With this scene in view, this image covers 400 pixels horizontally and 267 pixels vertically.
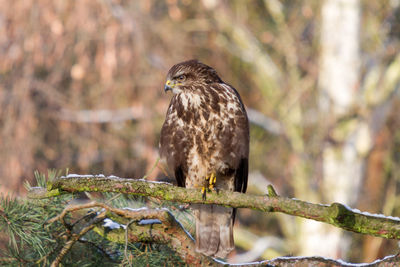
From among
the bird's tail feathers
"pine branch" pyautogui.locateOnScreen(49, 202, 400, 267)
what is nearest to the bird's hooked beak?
the bird's tail feathers

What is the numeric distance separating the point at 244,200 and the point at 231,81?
Result: 9.26m

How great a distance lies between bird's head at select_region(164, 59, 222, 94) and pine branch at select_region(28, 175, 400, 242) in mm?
1381

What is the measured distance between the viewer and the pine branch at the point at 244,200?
7.51 feet

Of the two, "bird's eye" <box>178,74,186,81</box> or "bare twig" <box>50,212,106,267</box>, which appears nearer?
"bare twig" <box>50,212,106,267</box>

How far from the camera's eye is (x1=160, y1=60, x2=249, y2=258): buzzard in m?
3.54

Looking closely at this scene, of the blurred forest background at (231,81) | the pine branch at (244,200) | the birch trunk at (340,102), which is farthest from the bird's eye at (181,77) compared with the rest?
the birch trunk at (340,102)

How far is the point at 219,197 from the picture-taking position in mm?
2551

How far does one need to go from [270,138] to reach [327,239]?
9.59 feet

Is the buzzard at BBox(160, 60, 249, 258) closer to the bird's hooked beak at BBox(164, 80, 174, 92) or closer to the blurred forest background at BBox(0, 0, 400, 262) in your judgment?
the bird's hooked beak at BBox(164, 80, 174, 92)

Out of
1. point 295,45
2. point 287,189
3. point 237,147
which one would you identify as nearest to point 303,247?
point 287,189

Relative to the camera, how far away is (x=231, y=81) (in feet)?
38.3

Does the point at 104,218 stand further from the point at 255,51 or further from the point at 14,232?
the point at 255,51

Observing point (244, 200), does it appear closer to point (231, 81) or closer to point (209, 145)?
point (209, 145)

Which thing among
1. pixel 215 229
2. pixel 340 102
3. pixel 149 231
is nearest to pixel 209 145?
pixel 215 229
